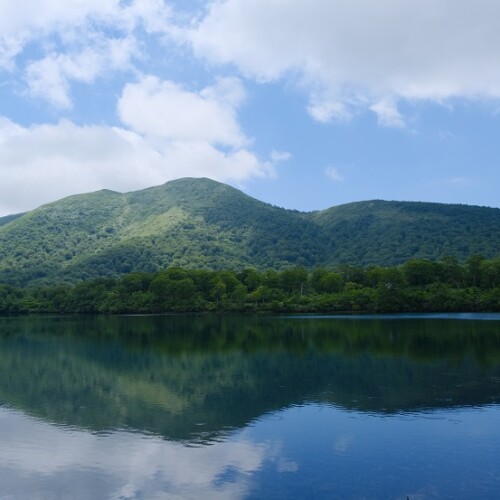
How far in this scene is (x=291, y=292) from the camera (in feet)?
423

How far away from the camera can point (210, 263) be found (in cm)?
19400

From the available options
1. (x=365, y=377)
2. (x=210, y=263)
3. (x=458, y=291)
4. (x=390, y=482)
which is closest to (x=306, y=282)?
(x=458, y=291)

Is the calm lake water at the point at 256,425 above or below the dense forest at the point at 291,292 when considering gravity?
below

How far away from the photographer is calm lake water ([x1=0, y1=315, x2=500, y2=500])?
1684cm

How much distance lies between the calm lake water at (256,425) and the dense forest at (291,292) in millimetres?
61225

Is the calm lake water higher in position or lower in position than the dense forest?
lower

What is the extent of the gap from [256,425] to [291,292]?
347ft

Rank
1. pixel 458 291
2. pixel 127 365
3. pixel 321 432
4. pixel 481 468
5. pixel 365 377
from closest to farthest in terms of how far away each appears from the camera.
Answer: pixel 481 468 → pixel 321 432 → pixel 365 377 → pixel 127 365 → pixel 458 291

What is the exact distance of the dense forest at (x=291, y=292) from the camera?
106500mm

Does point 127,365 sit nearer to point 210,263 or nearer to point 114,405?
point 114,405

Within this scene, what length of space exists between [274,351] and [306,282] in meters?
82.8

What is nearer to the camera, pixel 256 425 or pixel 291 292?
pixel 256 425

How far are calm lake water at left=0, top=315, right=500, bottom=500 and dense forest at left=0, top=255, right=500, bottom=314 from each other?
61.2m

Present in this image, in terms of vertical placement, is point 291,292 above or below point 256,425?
above
